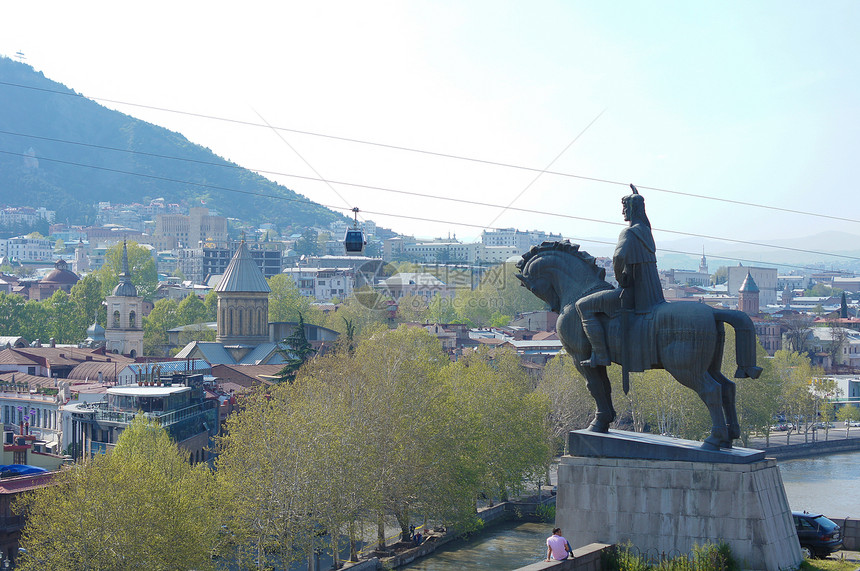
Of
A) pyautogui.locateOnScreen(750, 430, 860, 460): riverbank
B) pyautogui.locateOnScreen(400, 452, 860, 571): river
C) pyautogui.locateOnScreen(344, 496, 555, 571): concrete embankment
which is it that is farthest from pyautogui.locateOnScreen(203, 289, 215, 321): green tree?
pyautogui.locateOnScreen(344, 496, 555, 571): concrete embankment

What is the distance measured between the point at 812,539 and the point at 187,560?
42.9ft

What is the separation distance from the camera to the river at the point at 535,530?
3400 cm

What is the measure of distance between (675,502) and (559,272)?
4.17 m

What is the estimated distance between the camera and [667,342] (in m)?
16.8

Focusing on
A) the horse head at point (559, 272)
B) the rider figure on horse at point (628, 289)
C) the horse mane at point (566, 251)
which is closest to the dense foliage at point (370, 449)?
the horse head at point (559, 272)

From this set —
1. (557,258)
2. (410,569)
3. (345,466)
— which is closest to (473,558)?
(410,569)

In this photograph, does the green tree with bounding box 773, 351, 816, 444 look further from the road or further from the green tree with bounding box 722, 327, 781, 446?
the green tree with bounding box 722, 327, 781, 446

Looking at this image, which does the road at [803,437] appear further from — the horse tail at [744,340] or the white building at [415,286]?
the white building at [415,286]

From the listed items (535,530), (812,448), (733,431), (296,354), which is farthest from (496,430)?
(812,448)

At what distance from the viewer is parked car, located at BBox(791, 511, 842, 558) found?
19.8m

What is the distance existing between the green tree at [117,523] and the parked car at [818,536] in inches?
505

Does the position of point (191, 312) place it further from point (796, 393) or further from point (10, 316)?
point (796, 393)

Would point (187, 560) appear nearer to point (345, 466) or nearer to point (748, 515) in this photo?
point (345, 466)

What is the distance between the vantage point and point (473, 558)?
114 feet
